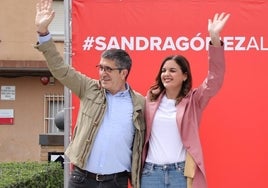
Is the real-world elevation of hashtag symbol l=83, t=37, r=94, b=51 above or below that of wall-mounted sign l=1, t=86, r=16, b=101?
below

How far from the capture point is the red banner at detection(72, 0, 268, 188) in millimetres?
4867

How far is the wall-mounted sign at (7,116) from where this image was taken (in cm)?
1514

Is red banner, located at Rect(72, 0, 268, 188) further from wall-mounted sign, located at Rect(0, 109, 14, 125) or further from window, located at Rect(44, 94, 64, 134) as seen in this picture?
wall-mounted sign, located at Rect(0, 109, 14, 125)

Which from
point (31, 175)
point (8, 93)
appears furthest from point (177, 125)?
A: point (8, 93)

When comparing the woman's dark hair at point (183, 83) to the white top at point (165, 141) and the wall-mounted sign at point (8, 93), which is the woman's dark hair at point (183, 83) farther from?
the wall-mounted sign at point (8, 93)

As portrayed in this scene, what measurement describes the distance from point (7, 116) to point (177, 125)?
12131 millimetres

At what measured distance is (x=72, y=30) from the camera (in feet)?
16.1

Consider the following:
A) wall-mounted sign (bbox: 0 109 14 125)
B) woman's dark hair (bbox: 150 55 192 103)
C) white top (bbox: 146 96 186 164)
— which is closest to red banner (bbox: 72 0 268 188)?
woman's dark hair (bbox: 150 55 192 103)

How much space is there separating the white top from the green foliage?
1.51 m

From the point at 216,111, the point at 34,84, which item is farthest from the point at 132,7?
the point at 34,84

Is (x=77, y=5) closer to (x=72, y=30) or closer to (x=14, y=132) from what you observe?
(x=72, y=30)

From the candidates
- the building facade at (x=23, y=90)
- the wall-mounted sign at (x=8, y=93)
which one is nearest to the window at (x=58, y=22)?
the building facade at (x=23, y=90)

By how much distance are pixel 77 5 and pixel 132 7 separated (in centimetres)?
46

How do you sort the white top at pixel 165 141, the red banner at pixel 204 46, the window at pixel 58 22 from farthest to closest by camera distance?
the window at pixel 58 22
the red banner at pixel 204 46
the white top at pixel 165 141
